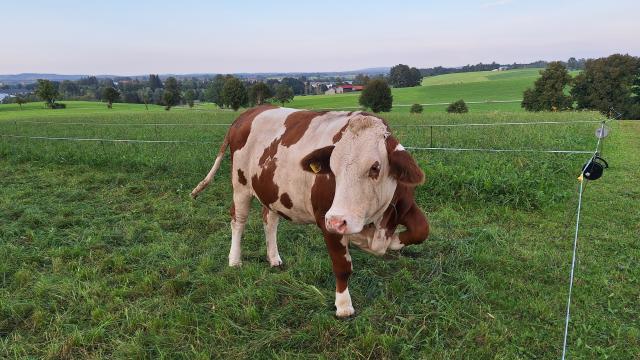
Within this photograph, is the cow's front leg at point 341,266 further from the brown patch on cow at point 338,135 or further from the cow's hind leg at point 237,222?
the cow's hind leg at point 237,222

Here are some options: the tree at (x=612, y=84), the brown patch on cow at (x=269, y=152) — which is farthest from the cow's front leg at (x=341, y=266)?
the tree at (x=612, y=84)

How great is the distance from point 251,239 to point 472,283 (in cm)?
291

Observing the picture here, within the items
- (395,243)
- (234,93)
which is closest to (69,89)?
(234,93)

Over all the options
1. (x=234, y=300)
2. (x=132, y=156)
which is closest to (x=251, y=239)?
(x=234, y=300)

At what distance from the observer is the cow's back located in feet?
11.8

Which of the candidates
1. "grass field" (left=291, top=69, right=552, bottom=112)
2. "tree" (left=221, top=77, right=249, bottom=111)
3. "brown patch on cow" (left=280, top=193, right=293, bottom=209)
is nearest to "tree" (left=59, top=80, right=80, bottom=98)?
"tree" (left=221, top=77, right=249, bottom=111)

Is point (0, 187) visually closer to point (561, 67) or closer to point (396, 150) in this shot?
point (396, 150)

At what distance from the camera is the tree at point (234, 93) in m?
52.3

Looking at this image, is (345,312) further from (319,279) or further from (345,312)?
(319,279)

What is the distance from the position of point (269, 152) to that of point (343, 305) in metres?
1.61

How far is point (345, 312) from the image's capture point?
3594 mm

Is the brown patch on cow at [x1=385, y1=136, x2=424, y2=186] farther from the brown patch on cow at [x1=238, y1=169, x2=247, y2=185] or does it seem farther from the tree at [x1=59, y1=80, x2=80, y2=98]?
the tree at [x1=59, y1=80, x2=80, y2=98]

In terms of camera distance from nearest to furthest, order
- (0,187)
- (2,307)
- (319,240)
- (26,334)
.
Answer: (26,334)
(2,307)
(319,240)
(0,187)

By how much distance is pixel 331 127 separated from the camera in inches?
138
